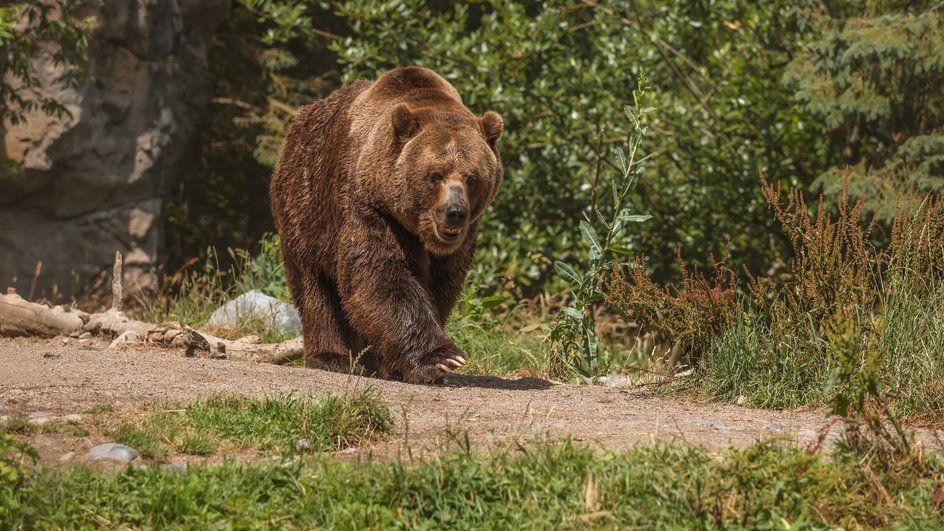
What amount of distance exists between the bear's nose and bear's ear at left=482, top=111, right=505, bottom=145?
70 centimetres

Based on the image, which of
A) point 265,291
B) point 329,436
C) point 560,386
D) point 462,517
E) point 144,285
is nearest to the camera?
point 462,517

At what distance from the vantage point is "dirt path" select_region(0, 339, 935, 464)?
545 cm

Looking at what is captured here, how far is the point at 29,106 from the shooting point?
41.1 ft

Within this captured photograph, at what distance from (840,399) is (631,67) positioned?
29.6ft

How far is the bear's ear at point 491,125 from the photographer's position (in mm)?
7562

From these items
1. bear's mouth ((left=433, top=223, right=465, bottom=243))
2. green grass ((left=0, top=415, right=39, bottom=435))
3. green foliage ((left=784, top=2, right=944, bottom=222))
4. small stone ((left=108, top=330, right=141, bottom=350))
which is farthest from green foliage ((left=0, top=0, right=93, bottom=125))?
green foliage ((left=784, top=2, right=944, bottom=222))

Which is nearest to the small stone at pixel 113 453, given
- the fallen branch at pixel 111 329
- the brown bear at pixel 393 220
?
the brown bear at pixel 393 220

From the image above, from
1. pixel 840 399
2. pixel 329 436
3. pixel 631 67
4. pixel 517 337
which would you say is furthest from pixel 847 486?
pixel 631 67

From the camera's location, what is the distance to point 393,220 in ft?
24.4

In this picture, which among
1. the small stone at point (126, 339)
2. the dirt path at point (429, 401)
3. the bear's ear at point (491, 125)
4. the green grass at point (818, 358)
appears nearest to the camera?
the dirt path at point (429, 401)

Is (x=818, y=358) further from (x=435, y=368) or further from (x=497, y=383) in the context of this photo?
(x=435, y=368)

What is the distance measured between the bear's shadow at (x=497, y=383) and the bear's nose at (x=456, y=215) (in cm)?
90

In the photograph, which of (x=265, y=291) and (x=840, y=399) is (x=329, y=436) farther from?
(x=265, y=291)

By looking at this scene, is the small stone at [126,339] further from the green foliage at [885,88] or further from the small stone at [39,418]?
the green foliage at [885,88]
